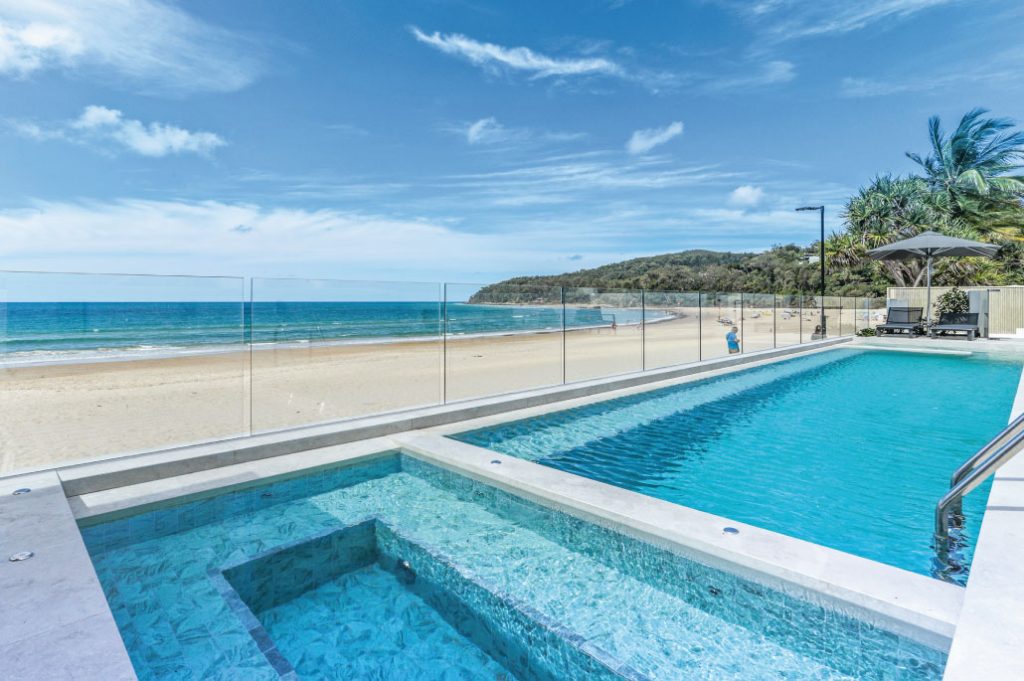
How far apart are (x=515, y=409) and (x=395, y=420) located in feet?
5.73

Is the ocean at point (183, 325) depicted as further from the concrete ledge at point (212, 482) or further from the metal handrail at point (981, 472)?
the metal handrail at point (981, 472)

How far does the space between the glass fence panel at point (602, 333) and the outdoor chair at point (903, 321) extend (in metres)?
10.4

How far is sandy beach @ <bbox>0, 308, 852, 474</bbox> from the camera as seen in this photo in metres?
5.10

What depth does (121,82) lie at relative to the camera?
1877 centimetres

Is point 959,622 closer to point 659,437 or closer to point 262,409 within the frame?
point 659,437

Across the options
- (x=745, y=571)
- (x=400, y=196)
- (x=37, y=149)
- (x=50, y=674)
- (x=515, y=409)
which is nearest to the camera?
(x=50, y=674)

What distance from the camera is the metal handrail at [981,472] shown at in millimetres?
2566

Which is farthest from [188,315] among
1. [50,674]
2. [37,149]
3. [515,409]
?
[37,149]

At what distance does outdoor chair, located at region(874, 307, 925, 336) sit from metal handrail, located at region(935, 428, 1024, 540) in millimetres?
16235

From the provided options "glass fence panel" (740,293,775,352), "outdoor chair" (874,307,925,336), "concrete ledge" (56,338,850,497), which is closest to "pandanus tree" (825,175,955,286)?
"outdoor chair" (874,307,925,336)

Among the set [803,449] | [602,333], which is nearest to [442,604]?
[803,449]

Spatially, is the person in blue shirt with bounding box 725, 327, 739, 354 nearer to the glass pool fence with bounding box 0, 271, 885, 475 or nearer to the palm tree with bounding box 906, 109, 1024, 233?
the glass pool fence with bounding box 0, 271, 885, 475

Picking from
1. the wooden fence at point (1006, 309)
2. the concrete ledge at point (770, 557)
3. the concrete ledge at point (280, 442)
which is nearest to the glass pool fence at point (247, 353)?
the concrete ledge at point (280, 442)

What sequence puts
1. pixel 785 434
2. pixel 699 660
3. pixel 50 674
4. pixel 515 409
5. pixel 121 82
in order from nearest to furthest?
pixel 50 674 → pixel 699 660 → pixel 785 434 → pixel 515 409 → pixel 121 82
